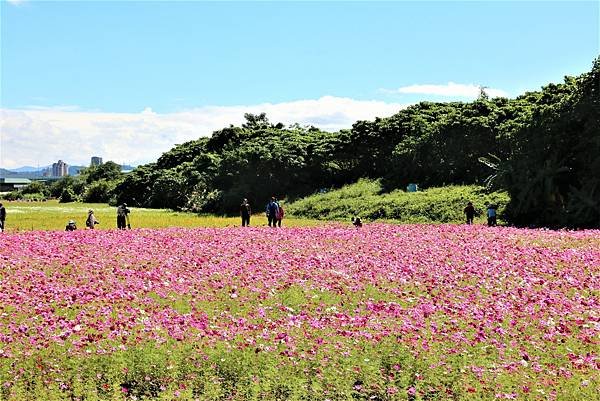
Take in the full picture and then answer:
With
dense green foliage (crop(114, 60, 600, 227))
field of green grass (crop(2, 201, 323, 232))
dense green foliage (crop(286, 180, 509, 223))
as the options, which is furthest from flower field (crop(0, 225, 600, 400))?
dense green foliage (crop(286, 180, 509, 223))

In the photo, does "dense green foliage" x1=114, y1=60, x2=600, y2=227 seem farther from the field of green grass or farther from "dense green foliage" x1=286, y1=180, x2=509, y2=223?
the field of green grass

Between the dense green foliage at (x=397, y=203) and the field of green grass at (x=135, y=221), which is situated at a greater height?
the dense green foliage at (x=397, y=203)

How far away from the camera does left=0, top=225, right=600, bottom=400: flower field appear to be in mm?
9609

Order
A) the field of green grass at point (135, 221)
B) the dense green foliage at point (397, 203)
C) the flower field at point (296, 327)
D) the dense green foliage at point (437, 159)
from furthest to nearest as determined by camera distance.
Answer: the dense green foliage at point (397, 203) < the field of green grass at point (135, 221) < the dense green foliage at point (437, 159) < the flower field at point (296, 327)

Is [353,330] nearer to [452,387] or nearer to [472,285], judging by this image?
[452,387]

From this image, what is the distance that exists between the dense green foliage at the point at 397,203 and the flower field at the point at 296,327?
90.1 feet

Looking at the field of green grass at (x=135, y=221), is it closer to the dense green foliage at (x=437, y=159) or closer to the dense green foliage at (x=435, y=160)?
the dense green foliage at (x=435, y=160)

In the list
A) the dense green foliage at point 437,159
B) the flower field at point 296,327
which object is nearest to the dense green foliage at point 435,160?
the dense green foliage at point 437,159

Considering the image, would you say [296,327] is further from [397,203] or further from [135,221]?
[397,203]

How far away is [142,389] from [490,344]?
5.97 meters

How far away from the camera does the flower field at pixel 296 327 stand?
9609 mm

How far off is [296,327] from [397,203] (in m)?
41.3

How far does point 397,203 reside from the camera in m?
52.0

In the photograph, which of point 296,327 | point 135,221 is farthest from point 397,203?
point 296,327
